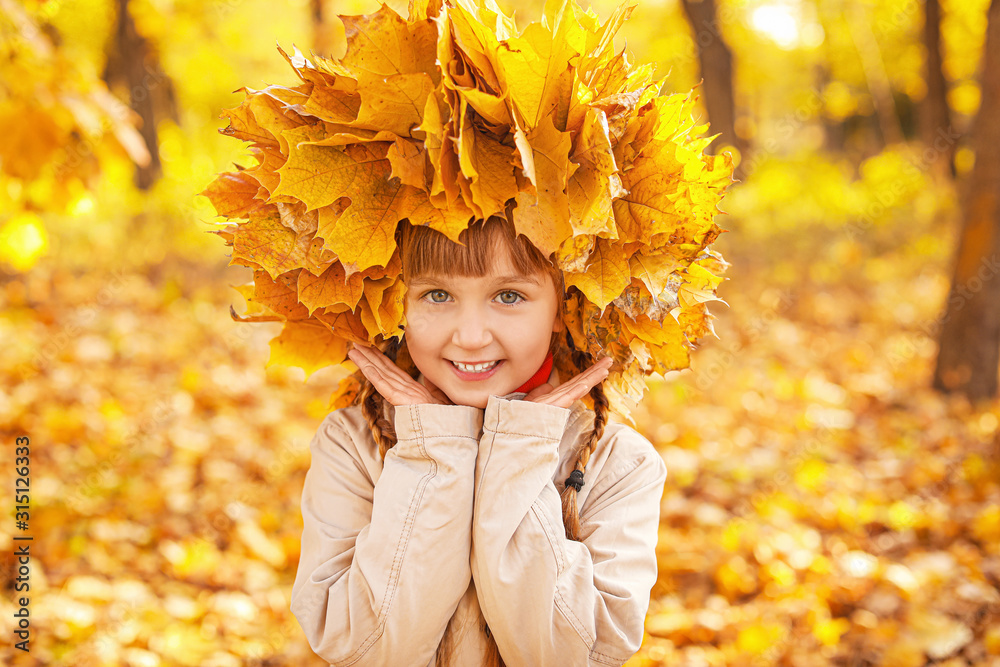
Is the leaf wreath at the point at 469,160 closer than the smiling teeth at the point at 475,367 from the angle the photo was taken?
Yes

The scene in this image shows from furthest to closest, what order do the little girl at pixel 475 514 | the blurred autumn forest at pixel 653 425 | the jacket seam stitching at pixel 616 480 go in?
the blurred autumn forest at pixel 653 425, the jacket seam stitching at pixel 616 480, the little girl at pixel 475 514

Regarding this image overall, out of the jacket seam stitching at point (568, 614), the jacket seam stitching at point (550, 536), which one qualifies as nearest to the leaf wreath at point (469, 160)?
the jacket seam stitching at point (550, 536)

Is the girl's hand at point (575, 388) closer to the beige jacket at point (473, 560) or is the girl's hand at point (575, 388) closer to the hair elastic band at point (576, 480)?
the beige jacket at point (473, 560)

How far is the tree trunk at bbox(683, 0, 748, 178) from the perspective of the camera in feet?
28.9

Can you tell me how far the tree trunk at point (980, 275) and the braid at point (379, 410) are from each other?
4858mm

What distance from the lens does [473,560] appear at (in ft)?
5.41

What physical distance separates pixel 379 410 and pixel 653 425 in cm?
352

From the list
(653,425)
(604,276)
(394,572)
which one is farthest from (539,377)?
(653,425)

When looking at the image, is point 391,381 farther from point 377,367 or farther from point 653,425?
point 653,425

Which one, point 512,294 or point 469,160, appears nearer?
point 469,160

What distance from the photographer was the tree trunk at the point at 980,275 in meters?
5.03

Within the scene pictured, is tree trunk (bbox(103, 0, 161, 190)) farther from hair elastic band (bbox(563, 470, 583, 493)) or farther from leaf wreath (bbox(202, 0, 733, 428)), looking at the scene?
hair elastic band (bbox(563, 470, 583, 493))

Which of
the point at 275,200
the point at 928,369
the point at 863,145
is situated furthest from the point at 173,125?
the point at 863,145

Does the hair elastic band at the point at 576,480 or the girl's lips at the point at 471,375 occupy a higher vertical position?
the girl's lips at the point at 471,375
